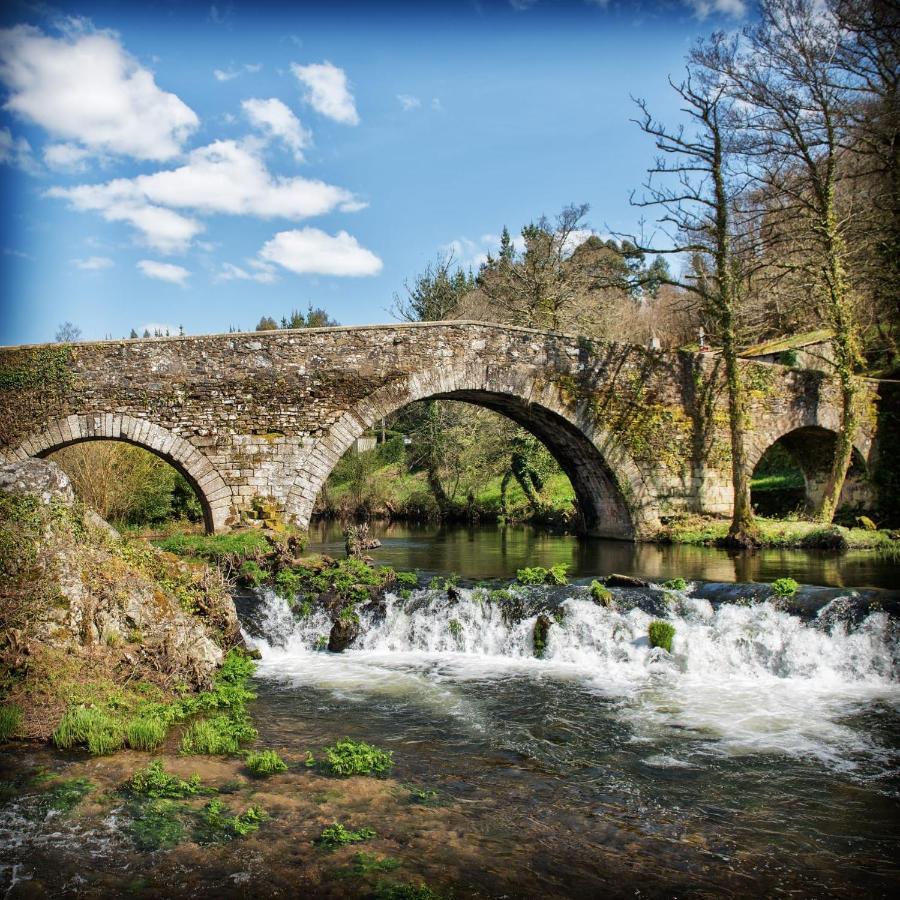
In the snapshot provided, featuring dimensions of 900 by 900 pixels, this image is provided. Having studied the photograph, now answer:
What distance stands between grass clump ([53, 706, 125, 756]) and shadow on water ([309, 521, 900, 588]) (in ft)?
24.1

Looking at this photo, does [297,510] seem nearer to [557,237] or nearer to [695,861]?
[695,861]

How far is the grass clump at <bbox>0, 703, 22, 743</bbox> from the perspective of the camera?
5352mm

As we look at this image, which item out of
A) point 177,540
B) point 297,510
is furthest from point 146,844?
point 297,510

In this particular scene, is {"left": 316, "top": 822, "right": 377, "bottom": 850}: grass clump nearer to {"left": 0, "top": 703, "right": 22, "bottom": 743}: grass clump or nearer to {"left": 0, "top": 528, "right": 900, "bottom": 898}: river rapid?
{"left": 0, "top": 528, "right": 900, "bottom": 898}: river rapid

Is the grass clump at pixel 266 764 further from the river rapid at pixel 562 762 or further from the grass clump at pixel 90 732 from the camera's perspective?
the grass clump at pixel 90 732

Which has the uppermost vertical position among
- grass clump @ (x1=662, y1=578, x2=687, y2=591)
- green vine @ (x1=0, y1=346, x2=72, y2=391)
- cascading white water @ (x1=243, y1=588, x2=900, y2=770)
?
green vine @ (x1=0, y1=346, x2=72, y2=391)

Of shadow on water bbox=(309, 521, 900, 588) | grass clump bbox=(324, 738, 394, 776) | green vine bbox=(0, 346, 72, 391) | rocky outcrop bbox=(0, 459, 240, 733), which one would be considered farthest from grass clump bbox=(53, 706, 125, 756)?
green vine bbox=(0, 346, 72, 391)

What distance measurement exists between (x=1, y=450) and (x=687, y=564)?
13.2 metres

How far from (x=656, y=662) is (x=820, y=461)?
15278 millimetres

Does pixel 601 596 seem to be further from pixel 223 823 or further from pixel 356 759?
pixel 223 823

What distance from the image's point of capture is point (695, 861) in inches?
159

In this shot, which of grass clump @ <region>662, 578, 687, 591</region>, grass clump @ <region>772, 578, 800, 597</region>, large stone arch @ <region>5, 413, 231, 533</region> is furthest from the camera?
large stone arch @ <region>5, 413, 231, 533</region>

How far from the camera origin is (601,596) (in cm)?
958

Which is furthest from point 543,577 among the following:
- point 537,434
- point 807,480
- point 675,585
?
point 807,480
